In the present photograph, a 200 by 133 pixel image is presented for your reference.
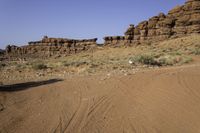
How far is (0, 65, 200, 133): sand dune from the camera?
462cm

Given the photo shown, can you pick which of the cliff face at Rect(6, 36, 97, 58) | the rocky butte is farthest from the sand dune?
the cliff face at Rect(6, 36, 97, 58)

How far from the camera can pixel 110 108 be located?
19.0ft

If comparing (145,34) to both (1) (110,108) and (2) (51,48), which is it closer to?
(2) (51,48)

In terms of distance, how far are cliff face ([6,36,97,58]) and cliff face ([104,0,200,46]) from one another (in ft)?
34.5

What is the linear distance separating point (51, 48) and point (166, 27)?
→ 1631 inches

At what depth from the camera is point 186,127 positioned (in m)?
4.37

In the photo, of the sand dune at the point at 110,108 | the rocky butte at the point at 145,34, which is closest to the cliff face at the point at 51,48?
the rocky butte at the point at 145,34

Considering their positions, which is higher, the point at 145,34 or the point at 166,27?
the point at 166,27

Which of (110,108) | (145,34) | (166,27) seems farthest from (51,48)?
(110,108)

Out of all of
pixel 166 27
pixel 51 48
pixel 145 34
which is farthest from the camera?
pixel 51 48

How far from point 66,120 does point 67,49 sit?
68619 millimetres

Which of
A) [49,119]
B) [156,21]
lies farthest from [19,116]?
[156,21]

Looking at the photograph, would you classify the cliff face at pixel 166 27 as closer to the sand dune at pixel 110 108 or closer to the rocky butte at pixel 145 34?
the rocky butte at pixel 145 34

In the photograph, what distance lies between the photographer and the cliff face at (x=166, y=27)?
53344 mm
